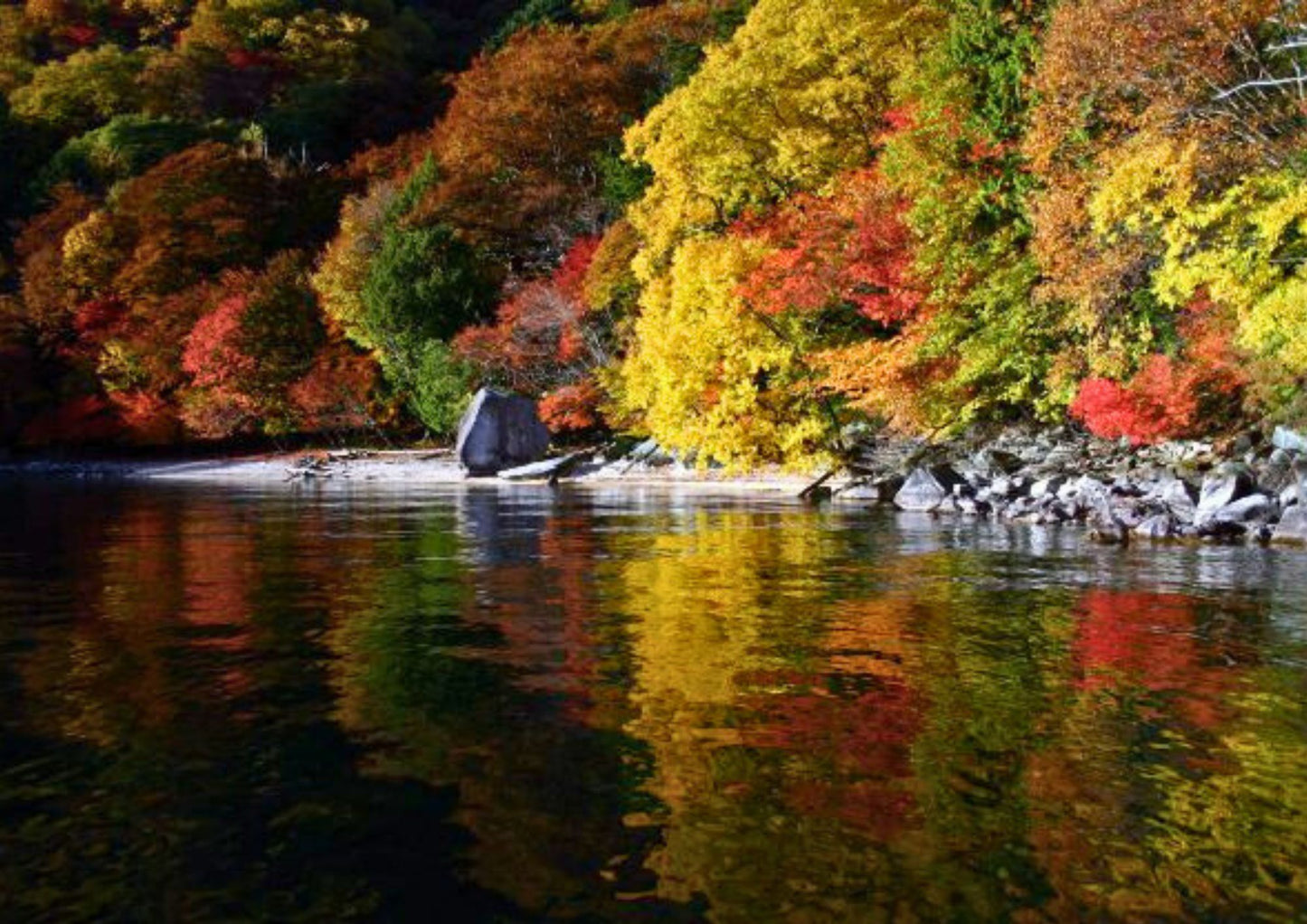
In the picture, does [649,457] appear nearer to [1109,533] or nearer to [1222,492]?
[1222,492]

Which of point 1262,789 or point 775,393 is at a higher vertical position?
point 775,393

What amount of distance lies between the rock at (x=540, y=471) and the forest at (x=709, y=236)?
265cm

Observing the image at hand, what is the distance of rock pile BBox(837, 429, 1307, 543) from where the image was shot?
19.5 m

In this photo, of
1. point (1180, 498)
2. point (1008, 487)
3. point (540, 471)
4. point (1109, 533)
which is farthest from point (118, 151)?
point (1109, 533)

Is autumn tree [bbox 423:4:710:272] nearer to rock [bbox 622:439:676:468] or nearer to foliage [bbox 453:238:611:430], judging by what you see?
foliage [bbox 453:238:611:430]

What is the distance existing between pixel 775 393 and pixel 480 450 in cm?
1555

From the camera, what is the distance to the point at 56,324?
60.6 meters

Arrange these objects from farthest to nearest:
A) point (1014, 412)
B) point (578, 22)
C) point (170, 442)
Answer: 1. point (578, 22)
2. point (170, 442)
3. point (1014, 412)

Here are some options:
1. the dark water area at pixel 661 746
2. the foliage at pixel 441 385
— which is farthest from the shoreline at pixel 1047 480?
the dark water area at pixel 661 746

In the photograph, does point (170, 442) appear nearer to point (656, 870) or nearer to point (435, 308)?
point (435, 308)

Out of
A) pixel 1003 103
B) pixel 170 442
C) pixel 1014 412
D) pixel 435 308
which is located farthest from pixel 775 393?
pixel 170 442

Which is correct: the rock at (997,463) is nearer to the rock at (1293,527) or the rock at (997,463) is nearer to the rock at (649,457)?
the rock at (1293,527)

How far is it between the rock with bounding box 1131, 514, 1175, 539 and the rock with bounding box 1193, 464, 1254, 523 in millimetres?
481

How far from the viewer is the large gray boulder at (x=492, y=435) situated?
44000mm
